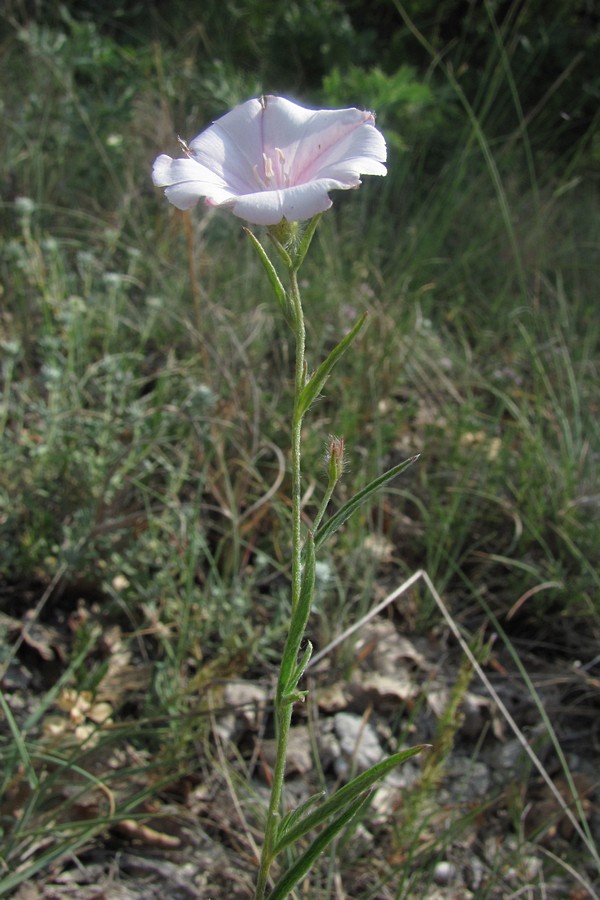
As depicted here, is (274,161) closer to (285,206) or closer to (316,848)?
(285,206)

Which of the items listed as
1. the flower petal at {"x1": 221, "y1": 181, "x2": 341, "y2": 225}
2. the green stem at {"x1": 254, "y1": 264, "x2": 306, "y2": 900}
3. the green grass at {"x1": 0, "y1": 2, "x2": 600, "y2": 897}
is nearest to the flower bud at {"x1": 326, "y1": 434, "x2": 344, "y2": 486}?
the green stem at {"x1": 254, "y1": 264, "x2": 306, "y2": 900}

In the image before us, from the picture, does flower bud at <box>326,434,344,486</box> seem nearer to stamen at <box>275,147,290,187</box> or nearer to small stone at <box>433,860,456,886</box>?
stamen at <box>275,147,290,187</box>

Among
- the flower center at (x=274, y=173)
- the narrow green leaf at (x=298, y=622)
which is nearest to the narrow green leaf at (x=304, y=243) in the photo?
the flower center at (x=274, y=173)

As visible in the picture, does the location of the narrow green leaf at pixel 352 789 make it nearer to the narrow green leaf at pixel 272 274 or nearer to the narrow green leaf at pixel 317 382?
the narrow green leaf at pixel 317 382

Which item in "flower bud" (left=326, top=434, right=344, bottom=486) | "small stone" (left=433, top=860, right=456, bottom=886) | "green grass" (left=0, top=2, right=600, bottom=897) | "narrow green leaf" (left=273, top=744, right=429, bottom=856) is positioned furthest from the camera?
"green grass" (left=0, top=2, right=600, bottom=897)

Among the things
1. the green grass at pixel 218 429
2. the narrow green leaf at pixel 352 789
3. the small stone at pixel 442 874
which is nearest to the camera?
the narrow green leaf at pixel 352 789

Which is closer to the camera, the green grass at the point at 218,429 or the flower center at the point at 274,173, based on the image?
the flower center at the point at 274,173

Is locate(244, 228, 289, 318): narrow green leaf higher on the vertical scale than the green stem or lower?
higher

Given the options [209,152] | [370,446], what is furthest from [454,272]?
[209,152]
